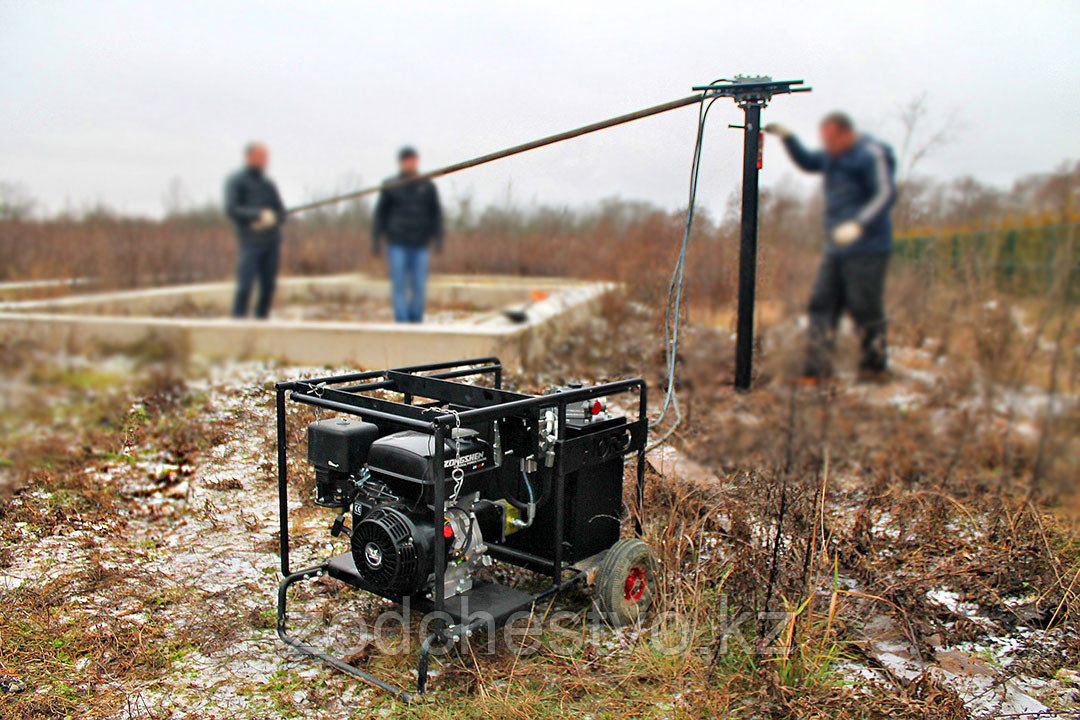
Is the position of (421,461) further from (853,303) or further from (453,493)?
(853,303)

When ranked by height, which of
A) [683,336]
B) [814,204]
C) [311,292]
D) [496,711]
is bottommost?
[496,711]

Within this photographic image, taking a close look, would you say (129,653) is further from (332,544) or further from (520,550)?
(520,550)

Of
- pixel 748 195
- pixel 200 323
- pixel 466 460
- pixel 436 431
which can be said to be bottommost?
pixel 466 460

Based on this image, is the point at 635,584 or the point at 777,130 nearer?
the point at 777,130

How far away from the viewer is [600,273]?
295cm

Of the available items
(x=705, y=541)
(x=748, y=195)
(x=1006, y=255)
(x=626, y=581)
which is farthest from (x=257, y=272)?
(x=705, y=541)

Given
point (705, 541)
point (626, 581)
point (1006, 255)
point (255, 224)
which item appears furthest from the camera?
point (705, 541)

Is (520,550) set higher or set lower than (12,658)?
higher

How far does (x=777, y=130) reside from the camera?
1656mm

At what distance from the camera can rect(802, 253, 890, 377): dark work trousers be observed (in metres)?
1.45

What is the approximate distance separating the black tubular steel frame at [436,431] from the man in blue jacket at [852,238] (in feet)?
3.69

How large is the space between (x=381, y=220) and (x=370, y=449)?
1632mm

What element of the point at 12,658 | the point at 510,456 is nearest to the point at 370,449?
the point at 510,456

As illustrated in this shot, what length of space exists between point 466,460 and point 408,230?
1402mm
